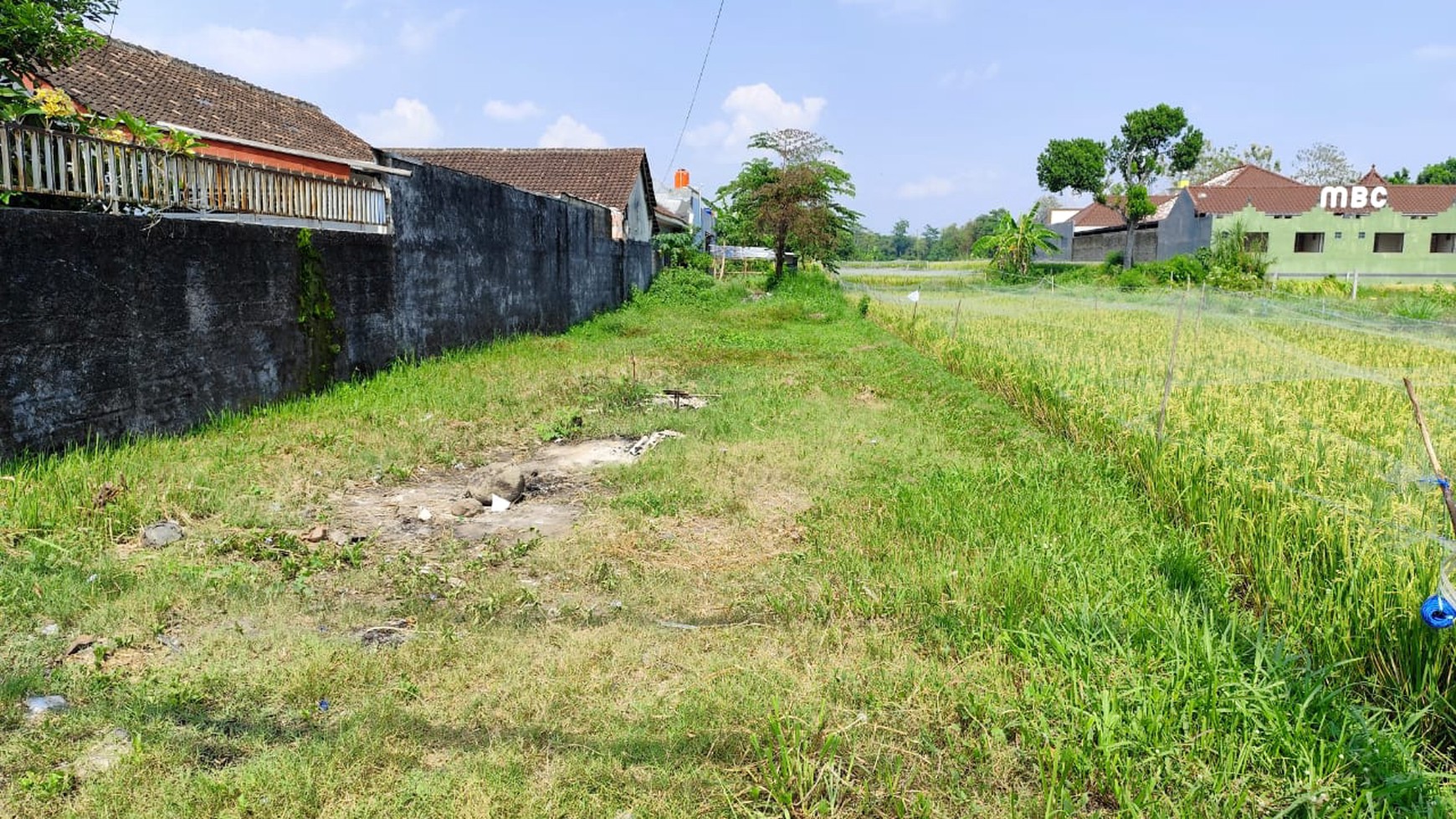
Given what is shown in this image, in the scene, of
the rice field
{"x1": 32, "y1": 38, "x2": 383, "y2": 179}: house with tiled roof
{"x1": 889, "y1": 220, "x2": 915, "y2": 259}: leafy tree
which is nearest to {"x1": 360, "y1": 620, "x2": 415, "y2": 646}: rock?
the rice field

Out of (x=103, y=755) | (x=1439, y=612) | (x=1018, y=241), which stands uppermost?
(x=1018, y=241)

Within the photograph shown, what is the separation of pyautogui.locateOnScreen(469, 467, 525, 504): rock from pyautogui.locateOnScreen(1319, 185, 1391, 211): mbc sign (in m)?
41.2

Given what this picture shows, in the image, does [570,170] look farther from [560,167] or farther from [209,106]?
[209,106]

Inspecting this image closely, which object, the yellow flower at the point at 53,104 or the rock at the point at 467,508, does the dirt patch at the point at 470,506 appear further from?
the yellow flower at the point at 53,104

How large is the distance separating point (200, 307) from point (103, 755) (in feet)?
15.8

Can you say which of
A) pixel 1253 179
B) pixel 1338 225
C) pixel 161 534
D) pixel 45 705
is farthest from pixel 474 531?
pixel 1253 179

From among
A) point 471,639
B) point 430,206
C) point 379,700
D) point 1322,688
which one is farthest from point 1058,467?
point 430,206

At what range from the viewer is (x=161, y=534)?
437 centimetres

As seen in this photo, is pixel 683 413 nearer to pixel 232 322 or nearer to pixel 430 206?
pixel 232 322

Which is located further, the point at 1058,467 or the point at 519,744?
the point at 1058,467

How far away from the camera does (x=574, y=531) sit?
15.9ft

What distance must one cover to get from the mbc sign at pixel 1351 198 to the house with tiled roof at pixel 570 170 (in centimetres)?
2884

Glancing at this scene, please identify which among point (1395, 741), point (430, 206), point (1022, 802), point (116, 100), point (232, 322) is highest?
point (116, 100)

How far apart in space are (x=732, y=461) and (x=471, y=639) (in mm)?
3062
